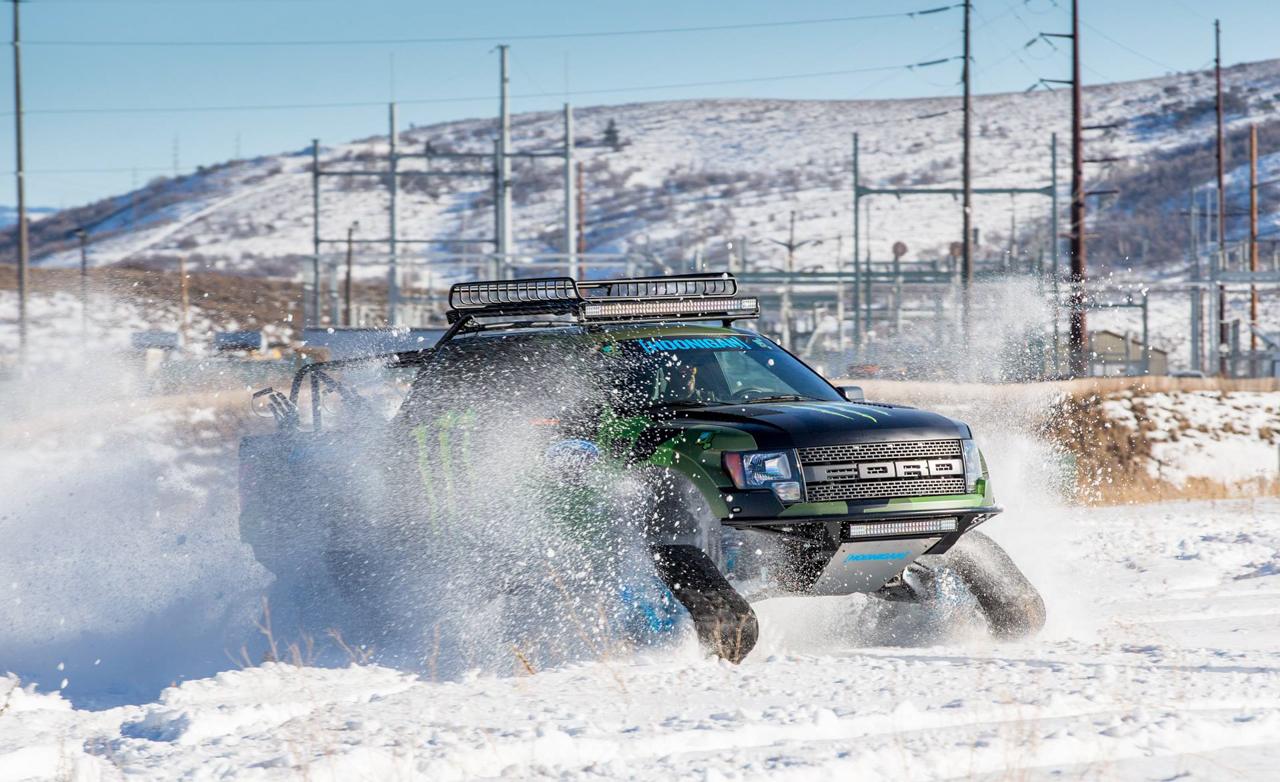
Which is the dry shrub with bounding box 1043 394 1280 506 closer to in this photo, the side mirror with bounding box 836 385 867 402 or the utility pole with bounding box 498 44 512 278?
the side mirror with bounding box 836 385 867 402

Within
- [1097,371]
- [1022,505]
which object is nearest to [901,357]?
[1097,371]

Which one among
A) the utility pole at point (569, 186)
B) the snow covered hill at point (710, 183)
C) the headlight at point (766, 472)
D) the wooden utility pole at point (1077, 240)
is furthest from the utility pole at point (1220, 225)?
the snow covered hill at point (710, 183)

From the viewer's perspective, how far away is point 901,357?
114ft

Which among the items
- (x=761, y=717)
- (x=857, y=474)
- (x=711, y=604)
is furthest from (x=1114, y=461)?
(x=761, y=717)

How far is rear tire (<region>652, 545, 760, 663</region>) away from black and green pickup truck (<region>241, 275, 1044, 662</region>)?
10mm

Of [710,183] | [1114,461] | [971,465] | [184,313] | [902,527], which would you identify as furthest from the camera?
[710,183]

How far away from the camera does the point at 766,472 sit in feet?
23.8

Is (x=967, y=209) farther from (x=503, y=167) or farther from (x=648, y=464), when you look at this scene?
(x=648, y=464)

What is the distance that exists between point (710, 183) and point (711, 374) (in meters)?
127

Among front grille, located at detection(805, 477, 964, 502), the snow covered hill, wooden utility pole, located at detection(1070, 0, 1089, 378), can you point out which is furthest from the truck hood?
the snow covered hill

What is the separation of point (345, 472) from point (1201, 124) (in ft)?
462

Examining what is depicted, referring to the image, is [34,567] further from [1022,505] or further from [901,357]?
[901,357]

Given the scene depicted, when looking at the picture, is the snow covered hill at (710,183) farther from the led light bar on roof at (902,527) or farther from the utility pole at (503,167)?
the led light bar on roof at (902,527)

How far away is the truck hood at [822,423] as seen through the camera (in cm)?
732
